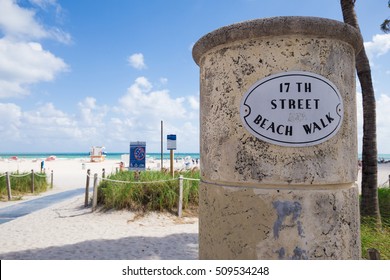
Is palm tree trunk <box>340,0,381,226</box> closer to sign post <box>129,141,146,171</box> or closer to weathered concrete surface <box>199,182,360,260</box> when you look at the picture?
weathered concrete surface <box>199,182,360,260</box>

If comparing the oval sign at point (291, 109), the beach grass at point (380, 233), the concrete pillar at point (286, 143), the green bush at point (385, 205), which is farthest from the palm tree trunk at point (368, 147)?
the oval sign at point (291, 109)

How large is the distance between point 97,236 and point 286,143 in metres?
5.64

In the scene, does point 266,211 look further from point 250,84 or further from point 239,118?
point 250,84

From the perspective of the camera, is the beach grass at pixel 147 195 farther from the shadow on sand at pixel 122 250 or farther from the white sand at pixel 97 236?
the shadow on sand at pixel 122 250

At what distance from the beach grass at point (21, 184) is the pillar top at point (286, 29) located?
41.8 feet

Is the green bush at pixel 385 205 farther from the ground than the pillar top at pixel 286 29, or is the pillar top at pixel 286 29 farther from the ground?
the pillar top at pixel 286 29

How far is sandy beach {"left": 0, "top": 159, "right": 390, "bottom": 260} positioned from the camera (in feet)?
17.0

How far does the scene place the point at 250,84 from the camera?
1.90 metres

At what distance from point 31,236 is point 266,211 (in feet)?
20.2

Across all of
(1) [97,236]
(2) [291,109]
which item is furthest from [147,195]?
(2) [291,109]

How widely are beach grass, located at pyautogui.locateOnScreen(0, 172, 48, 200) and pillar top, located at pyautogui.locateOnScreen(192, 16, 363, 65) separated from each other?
41.8 ft

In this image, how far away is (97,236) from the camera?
20.7 ft

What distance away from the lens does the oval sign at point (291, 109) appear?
185 centimetres
